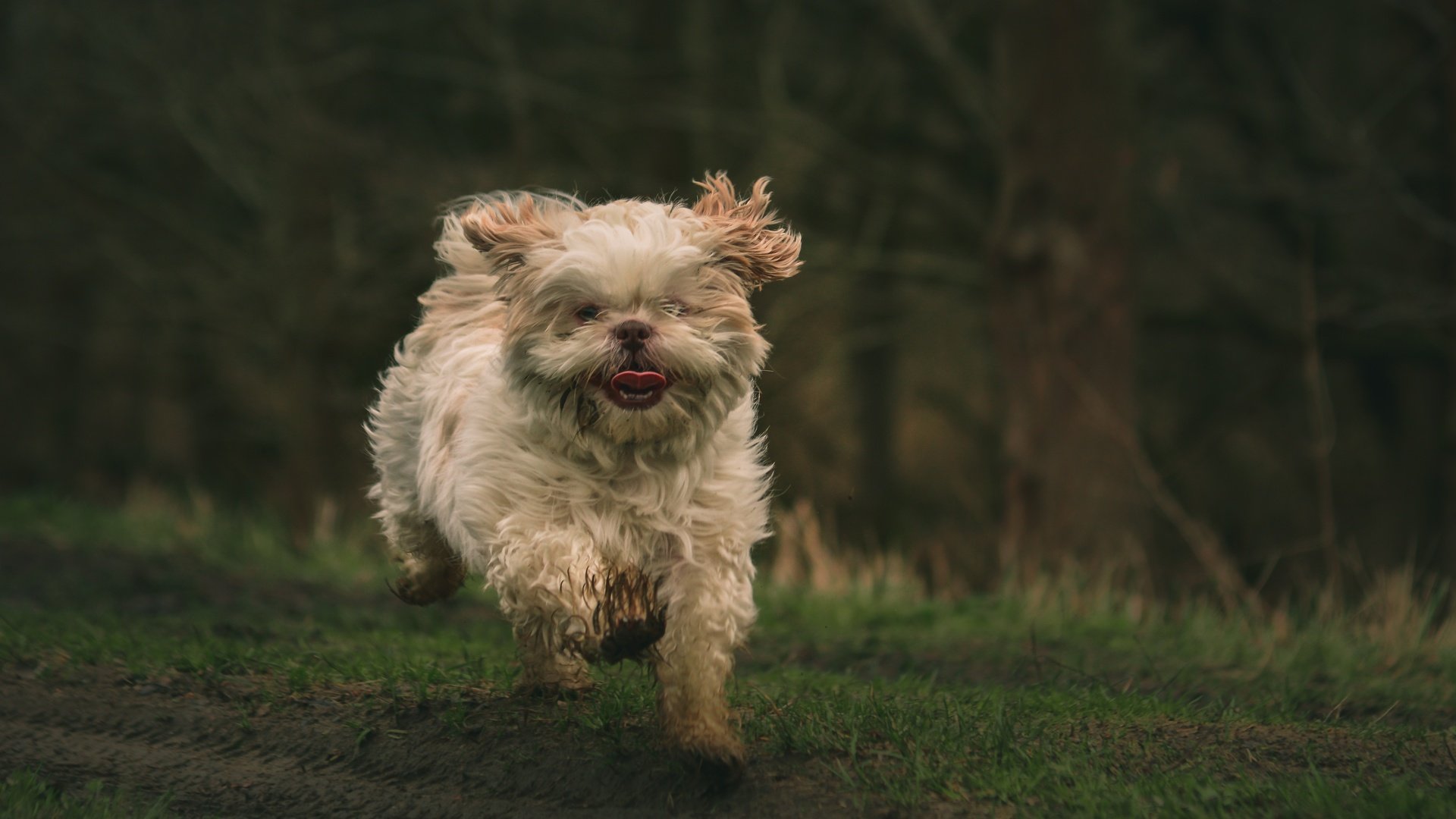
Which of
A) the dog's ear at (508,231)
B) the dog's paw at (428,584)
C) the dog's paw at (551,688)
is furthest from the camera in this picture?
the dog's paw at (428,584)

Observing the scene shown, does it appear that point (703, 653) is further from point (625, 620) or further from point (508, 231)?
point (508, 231)

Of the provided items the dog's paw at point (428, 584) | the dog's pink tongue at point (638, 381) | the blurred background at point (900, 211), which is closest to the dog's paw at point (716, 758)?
the dog's pink tongue at point (638, 381)

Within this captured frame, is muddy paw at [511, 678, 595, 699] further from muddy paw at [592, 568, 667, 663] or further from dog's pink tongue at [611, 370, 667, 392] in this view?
dog's pink tongue at [611, 370, 667, 392]

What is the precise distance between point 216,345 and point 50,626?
1058 centimetres

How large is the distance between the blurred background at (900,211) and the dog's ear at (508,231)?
5.29 m

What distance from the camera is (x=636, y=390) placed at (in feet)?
14.8

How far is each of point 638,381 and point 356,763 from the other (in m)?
1.59

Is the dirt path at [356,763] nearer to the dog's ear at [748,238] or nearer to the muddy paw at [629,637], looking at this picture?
the muddy paw at [629,637]

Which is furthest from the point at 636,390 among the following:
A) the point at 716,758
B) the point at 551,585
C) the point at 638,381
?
the point at 716,758

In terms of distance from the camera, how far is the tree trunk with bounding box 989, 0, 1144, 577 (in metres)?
9.99

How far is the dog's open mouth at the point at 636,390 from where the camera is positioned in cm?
448

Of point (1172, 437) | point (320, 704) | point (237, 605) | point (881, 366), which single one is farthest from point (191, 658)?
point (881, 366)

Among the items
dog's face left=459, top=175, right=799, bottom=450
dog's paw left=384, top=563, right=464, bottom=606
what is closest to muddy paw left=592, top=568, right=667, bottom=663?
dog's face left=459, top=175, right=799, bottom=450

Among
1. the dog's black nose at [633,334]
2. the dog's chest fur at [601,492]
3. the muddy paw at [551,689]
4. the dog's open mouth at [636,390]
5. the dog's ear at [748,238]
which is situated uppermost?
the dog's ear at [748,238]
